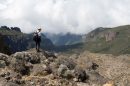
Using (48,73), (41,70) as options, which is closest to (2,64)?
(41,70)

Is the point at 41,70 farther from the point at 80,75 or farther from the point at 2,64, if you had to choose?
the point at 80,75

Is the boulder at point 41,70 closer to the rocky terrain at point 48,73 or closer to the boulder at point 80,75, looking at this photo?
the rocky terrain at point 48,73

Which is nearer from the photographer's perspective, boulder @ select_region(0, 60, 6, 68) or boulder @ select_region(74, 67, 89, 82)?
boulder @ select_region(0, 60, 6, 68)

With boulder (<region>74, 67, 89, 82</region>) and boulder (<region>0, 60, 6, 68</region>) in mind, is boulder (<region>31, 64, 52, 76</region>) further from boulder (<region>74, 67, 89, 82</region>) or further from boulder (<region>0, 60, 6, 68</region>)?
boulder (<region>0, 60, 6, 68</region>)

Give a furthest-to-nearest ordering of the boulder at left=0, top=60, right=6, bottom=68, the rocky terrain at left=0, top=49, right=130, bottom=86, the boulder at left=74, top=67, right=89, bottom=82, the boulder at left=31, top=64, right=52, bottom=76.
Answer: the boulder at left=74, top=67, right=89, bottom=82 < the boulder at left=31, top=64, right=52, bottom=76 < the boulder at left=0, top=60, right=6, bottom=68 < the rocky terrain at left=0, top=49, right=130, bottom=86

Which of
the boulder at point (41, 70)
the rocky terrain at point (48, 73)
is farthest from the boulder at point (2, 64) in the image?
the boulder at point (41, 70)

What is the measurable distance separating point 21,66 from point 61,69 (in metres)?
4.93

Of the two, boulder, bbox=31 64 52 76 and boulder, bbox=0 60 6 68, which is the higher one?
boulder, bbox=0 60 6 68

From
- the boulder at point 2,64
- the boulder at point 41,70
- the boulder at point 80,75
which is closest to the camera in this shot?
the boulder at point 2,64

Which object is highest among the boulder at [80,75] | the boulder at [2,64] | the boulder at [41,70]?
the boulder at [2,64]

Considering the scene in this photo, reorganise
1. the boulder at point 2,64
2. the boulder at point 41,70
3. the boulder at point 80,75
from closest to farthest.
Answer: the boulder at point 2,64 < the boulder at point 41,70 < the boulder at point 80,75

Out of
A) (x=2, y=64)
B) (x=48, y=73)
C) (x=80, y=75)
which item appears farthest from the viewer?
(x=80, y=75)

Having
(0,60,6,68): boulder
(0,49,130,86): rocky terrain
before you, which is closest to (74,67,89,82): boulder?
(0,49,130,86): rocky terrain

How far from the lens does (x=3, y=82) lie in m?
37.4
